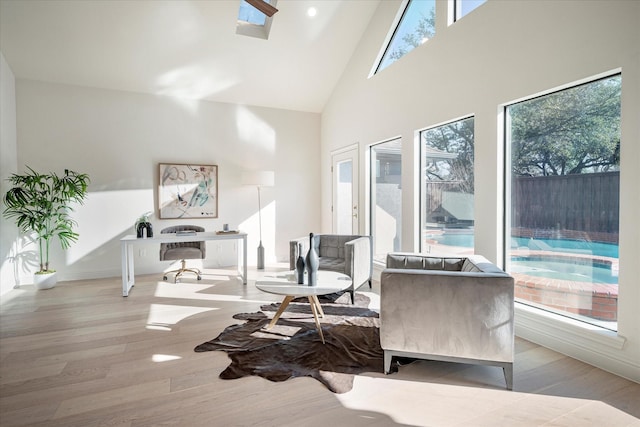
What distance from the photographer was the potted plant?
15.4ft

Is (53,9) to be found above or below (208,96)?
above

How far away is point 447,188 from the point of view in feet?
13.9

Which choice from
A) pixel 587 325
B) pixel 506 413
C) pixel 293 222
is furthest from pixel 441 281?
pixel 293 222

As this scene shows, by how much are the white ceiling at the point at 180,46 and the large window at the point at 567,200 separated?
325 cm

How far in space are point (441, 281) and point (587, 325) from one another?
1392mm

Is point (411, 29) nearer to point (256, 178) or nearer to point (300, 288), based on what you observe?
point (256, 178)

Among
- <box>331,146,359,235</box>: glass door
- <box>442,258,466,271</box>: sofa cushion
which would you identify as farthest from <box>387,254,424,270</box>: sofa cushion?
<box>331,146,359,235</box>: glass door

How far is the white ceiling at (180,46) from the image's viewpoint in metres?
4.45

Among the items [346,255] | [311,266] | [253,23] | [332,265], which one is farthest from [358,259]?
[253,23]

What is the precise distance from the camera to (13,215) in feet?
16.1

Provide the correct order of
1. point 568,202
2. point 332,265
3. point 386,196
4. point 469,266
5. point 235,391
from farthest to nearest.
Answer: point 386,196
point 332,265
point 568,202
point 469,266
point 235,391

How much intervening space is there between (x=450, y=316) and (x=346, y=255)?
1870mm

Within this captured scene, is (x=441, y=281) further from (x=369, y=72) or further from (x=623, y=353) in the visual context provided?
(x=369, y=72)

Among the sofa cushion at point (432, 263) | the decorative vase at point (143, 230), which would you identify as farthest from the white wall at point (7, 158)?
the sofa cushion at point (432, 263)
